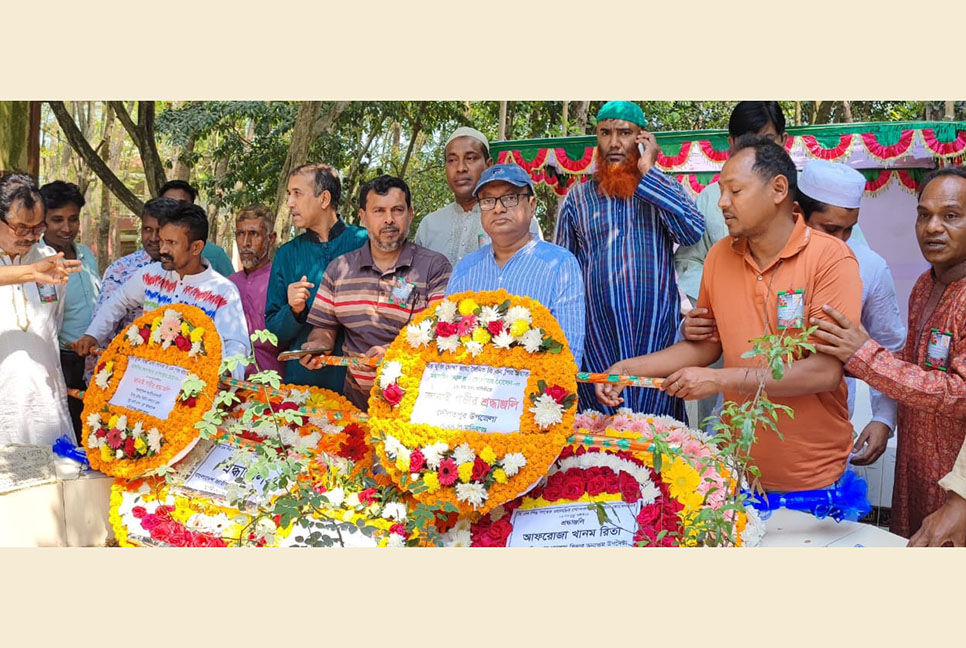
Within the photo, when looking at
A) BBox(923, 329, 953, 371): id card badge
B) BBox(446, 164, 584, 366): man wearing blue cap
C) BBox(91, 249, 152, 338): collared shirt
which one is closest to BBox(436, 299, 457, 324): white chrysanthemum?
BBox(446, 164, 584, 366): man wearing blue cap

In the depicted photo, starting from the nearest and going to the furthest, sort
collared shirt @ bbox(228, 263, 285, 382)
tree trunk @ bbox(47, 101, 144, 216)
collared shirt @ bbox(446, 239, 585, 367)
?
collared shirt @ bbox(446, 239, 585, 367), collared shirt @ bbox(228, 263, 285, 382), tree trunk @ bbox(47, 101, 144, 216)

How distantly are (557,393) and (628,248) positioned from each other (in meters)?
1.33

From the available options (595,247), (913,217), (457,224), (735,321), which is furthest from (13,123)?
(913,217)

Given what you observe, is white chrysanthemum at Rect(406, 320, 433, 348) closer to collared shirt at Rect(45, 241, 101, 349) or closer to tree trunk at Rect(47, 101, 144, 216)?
collared shirt at Rect(45, 241, 101, 349)

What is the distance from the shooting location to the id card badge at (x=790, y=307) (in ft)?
10.5

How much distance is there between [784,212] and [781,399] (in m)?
0.70

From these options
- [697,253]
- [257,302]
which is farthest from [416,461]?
[257,302]

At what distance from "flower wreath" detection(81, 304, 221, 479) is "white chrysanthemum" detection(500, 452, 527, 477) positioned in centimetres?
149

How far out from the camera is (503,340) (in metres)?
3.40

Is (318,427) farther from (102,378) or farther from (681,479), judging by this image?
(681,479)

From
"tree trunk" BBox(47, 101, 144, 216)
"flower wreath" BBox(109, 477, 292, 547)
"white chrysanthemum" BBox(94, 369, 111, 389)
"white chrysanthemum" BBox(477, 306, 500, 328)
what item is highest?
"tree trunk" BBox(47, 101, 144, 216)

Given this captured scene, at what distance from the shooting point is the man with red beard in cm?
429

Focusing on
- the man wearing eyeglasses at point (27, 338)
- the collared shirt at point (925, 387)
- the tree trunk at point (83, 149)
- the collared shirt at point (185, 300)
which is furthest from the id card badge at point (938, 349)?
the tree trunk at point (83, 149)

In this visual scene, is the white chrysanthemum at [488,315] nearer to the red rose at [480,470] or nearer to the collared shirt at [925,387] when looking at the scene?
the red rose at [480,470]
